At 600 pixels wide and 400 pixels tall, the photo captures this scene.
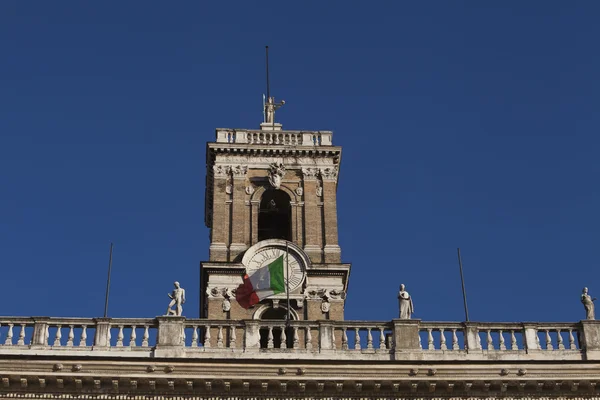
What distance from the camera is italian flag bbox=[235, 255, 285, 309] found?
37469 mm

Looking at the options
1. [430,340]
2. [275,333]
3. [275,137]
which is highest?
[275,137]

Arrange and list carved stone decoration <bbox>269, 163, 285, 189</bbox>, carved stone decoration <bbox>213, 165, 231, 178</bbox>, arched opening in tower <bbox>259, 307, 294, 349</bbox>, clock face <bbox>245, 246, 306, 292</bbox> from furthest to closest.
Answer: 1. carved stone decoration <bbox>213, 165, 231, 178</bbox>
2. carved stone decoration <bbox>269, 163, 285, 189</bbox>
3. clock face <bbox>245, 246, 306, 292</bbox>
4. arched opening in tower <bbox>259, 307, 294, 349</bbox>

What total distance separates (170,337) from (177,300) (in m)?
1.68

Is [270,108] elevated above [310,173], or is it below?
above

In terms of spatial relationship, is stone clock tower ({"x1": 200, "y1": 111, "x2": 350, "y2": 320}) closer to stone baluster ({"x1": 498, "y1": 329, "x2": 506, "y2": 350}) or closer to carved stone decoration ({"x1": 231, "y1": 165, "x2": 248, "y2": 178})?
carved stone decoration ({"x1": 231, "y1": 165, "x2": 248, "y2": 178})

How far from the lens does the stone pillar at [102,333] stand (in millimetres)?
31234

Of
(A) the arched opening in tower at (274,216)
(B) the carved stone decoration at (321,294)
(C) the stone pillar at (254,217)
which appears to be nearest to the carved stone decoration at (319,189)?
(A) the arched opening in tower at (274,216)

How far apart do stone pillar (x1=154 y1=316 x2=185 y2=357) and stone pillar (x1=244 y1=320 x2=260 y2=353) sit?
164 centimetres

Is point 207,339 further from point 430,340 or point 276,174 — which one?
point 276,174

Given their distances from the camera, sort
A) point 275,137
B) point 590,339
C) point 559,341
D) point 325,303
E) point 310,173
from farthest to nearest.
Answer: point 275,137 → point 310,173 → point 325,303 → point 559,341 → point 590,339

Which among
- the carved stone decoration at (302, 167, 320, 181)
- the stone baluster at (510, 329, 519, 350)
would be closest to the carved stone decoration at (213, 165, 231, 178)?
the carved stone decoration at (302, 167, 320, 181)

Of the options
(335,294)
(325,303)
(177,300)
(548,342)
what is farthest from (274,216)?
(548,342)

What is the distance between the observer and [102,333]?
31484mm

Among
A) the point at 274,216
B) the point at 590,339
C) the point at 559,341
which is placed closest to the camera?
the point at 590,339
